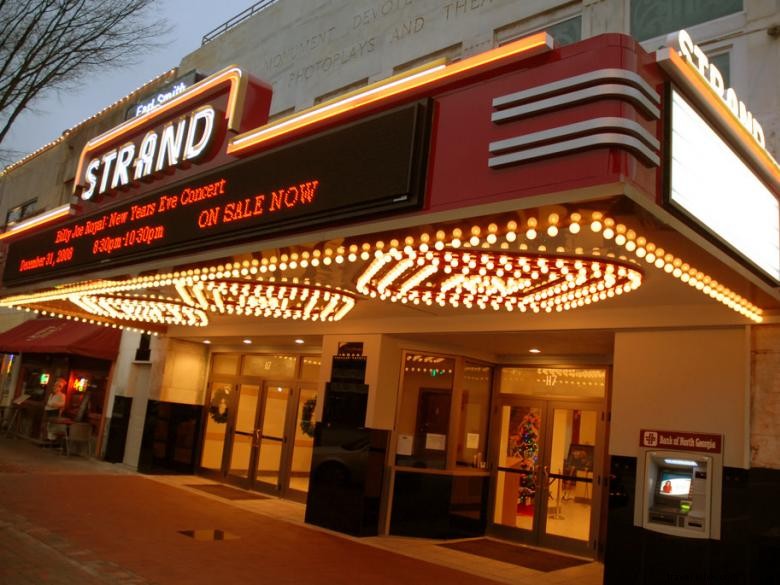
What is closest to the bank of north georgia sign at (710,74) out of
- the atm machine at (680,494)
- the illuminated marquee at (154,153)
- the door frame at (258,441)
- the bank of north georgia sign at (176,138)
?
the atm machine at (680,494)

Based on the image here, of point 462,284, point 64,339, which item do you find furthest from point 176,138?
point 64,339

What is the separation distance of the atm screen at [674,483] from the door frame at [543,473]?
2980mm

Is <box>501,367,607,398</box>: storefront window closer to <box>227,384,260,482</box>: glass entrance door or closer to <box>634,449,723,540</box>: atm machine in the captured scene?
<box>634,449,723,540</box>: atm machine

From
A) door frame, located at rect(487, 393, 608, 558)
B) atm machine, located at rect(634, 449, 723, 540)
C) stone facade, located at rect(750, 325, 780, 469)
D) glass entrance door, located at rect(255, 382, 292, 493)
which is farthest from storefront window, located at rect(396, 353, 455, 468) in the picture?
stone facade, located at rect(750, 325, 780, 469)

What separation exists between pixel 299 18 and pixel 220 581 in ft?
39.2

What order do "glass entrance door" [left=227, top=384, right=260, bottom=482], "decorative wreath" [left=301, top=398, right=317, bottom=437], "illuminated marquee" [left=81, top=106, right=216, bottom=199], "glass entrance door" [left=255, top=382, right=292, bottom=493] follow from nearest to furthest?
"illuminated marquee" [left=81, top=106, right=216, bottom=199] < "decorative wreath" [left=301, top=398, right=317, bottom=437] < "glass entrance door" [left=255, top=382, right=292, bottom=493] < "glass entrance door" [left=227, top=384, right=260, bottom=482]

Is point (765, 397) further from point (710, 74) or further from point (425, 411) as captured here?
point (425, 411)

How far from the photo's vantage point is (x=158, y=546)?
27.5ft

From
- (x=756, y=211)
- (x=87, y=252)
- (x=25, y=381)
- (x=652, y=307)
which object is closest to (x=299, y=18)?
(x=87, y=252)

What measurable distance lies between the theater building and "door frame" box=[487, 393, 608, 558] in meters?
0.04

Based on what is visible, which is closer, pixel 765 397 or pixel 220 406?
pixel 765 397

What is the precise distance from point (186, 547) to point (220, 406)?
7549 mm

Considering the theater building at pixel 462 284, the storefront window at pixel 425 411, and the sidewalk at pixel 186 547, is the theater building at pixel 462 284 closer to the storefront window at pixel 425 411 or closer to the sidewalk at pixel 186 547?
the storefront window at pixel 425 411

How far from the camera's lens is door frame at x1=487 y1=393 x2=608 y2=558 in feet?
34.1
